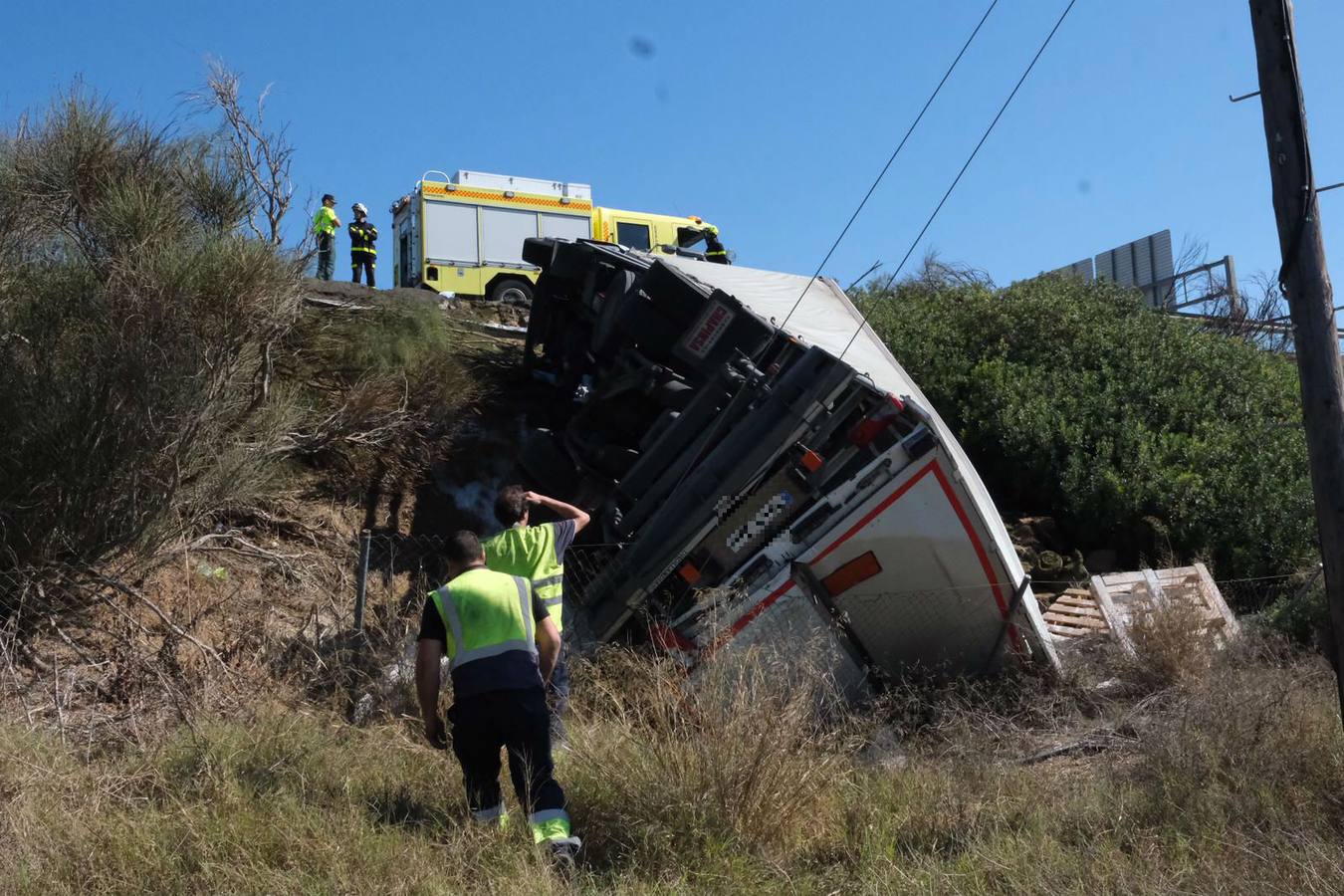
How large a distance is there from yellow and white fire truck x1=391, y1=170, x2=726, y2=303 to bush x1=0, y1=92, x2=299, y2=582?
973 centimetres

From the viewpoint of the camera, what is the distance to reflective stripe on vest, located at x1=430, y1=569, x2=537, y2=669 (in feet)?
14.4

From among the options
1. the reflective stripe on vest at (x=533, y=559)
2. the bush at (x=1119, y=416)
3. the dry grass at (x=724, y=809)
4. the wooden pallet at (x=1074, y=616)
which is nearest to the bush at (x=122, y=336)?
the dry grass at (x=724, y=809)

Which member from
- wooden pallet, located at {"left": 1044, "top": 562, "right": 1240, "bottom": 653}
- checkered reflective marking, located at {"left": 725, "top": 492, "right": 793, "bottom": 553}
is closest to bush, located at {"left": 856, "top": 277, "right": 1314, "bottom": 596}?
wooden pallet, located at {"left": 1044, "top": 562, "right": 1240, "bottom": 653}

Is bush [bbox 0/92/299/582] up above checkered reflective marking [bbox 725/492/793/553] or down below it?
above

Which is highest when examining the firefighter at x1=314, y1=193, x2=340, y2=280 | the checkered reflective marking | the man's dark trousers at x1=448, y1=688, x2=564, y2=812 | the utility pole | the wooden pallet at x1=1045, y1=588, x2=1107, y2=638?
the firefighter at x1=314, y1=193, x2=340, y2=280

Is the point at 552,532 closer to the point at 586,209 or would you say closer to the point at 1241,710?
the point at 1241,710

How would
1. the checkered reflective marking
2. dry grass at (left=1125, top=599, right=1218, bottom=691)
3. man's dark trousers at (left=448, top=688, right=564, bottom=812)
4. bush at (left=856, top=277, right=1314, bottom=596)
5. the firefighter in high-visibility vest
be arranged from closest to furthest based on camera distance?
man's dark trousers at (left=448, top=688, right=564, bottom=812) < the firefighter in high-visibility vest < the checkered reflective marking < dry grass at (left=1125, top=599, right=1218, bottom=691) < bush at (left=856, top=277, right=1314, bottom=596)

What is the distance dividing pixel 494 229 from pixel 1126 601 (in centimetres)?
1276

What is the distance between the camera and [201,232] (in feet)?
23.9

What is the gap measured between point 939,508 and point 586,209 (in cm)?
1408

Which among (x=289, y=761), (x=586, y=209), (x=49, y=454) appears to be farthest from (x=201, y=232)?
(x=586, y=209)

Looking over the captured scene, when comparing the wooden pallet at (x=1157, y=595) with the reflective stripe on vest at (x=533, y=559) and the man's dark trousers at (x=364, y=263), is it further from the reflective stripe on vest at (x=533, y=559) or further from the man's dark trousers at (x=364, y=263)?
the man's dark trousers at (x=364, y=263)

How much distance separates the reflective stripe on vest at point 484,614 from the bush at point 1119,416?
6.34m

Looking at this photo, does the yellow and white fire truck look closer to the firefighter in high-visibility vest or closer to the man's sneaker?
the firefighter in high-visibility vest
